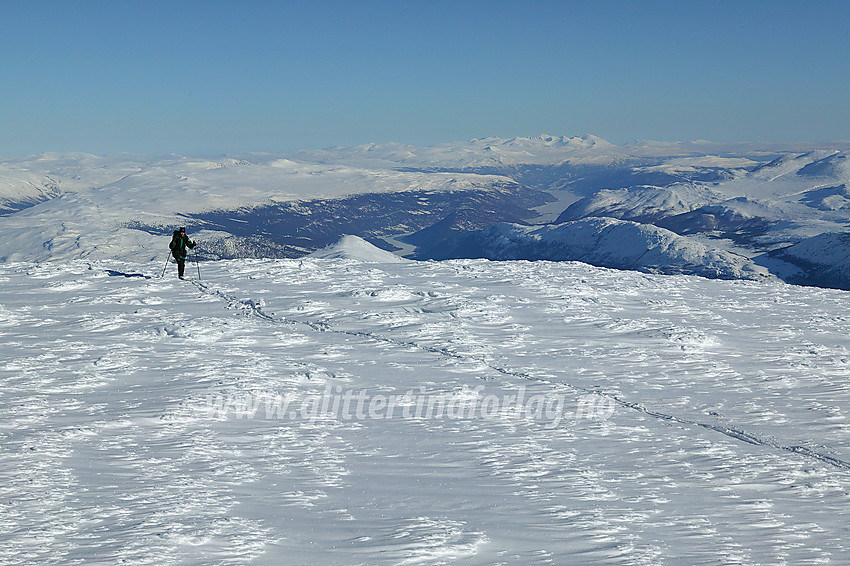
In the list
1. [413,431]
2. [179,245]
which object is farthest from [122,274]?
[413,431]

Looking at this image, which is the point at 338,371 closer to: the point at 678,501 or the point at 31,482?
the point at 31,482

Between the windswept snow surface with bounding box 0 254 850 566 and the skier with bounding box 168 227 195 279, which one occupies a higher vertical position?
the skier with bounding box 168 227 195 279

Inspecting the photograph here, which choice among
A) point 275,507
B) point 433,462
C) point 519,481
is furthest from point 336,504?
point 519,481

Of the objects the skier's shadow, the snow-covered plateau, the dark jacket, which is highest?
the dark jacket

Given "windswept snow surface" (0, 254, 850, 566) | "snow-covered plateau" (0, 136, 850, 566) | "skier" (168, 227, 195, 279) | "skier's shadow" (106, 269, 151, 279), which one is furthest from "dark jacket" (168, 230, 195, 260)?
"snow-covered plateau" (0, 136, 850, 566)

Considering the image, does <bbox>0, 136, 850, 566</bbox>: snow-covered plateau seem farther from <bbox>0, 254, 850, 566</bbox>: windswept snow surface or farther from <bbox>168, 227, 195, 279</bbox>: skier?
<bbox>168, 227, 195, 279</bbox>: skier

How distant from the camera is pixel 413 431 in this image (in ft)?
46.7

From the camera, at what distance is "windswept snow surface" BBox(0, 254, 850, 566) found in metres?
8.88

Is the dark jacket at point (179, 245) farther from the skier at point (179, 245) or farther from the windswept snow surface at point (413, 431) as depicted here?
the windswept snow surface at point (413, 431)

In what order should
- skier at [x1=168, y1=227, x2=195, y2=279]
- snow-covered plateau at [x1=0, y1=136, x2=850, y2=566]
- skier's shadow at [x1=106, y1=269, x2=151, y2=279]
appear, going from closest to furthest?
snow-covered plateau at [x1=0, y1=136, x2=850, y2=566], skier at [x1=168, y1=227, x2=195, y2=279], skier's shadow at [x1=106, y1=269, x2=151, y2=279]

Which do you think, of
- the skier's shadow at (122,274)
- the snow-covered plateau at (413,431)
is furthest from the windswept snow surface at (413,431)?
the skier's shadow at (122,274)

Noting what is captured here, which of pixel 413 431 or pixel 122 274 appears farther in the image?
pixel 122 274

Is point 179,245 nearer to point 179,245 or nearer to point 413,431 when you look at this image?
point 179,245

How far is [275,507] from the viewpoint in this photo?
989cm
